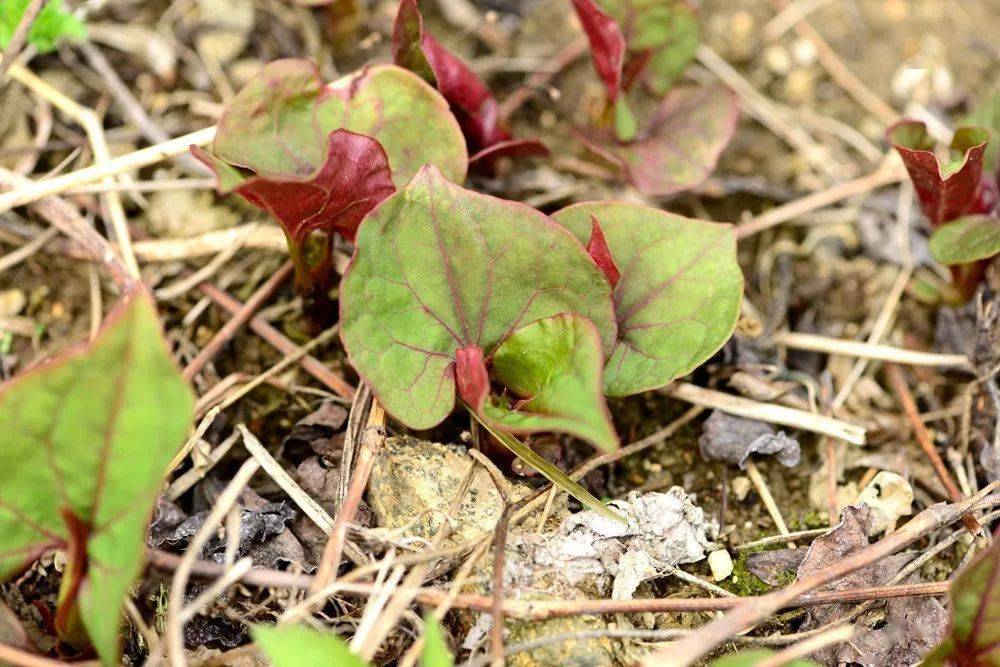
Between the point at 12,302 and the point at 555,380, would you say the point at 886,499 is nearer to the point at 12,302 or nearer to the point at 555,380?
the point at 555,380

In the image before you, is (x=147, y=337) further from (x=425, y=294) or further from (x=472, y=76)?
(x=472, y=76)

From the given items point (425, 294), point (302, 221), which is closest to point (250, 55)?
point (302, 221)

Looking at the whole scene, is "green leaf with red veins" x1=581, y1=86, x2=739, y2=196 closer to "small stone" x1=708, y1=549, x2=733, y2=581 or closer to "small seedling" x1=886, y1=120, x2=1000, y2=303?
"small seedling" x1=886, y1=120, x2=1000, y2=303

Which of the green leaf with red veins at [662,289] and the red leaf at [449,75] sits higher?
the red leaf at [449,75]

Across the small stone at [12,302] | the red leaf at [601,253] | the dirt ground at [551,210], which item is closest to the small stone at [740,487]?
the dirt ground at [551,210]

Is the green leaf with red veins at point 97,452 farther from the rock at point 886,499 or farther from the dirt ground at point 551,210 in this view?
the rock at point 886,499

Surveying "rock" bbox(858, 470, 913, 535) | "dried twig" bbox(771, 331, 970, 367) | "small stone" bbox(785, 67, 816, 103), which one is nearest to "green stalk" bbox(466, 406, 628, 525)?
Answer: "rock" bbox(858, 470, 913, 535)

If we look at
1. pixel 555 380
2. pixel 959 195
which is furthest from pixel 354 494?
pixel 959 195
